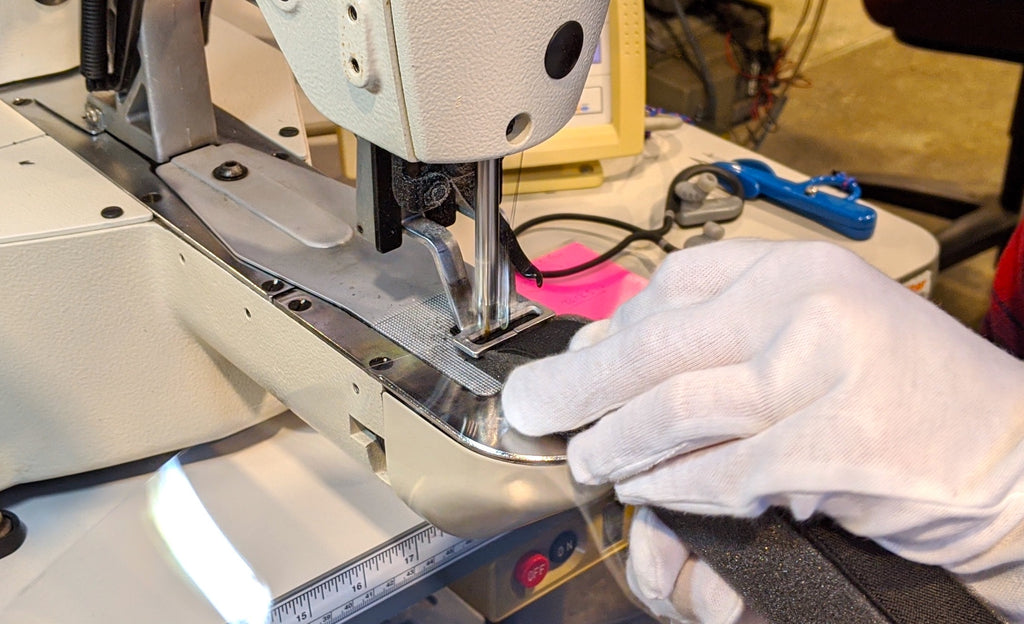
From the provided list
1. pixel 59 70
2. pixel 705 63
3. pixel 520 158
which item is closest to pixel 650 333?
pixel 520 158

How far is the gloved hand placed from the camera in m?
0.44

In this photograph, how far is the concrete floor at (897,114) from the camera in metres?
2.44

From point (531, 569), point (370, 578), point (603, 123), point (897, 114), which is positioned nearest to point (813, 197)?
point (603, 123)

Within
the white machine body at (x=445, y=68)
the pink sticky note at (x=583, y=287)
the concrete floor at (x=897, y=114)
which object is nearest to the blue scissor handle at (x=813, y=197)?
the pink sticky note at (x=583, y=287)

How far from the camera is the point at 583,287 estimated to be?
101 centimetres

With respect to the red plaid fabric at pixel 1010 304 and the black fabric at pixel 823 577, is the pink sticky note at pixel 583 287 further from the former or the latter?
the black fabric at pixel 823 577

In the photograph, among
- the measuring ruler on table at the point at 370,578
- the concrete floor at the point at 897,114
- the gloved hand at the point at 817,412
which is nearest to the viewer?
the gloved hand at the point at 817,412

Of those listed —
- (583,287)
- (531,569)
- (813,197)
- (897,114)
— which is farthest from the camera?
(897,114)

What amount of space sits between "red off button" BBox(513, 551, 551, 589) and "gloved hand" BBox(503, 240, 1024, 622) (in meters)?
0.33

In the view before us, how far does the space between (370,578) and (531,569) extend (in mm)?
165

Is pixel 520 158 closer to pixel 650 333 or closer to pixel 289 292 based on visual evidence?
pixel 289 292

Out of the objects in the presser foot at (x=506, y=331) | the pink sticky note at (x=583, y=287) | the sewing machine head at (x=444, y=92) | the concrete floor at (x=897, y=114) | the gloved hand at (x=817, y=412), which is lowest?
the concrete floor at (x=897, y=114)

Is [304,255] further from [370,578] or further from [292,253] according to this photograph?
[370,578]

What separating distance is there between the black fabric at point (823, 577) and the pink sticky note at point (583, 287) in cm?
46
